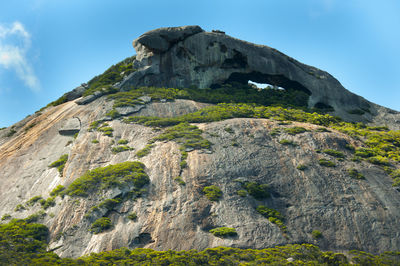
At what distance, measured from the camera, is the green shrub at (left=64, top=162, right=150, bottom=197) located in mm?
40594

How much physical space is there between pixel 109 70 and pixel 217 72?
1986 centimetres

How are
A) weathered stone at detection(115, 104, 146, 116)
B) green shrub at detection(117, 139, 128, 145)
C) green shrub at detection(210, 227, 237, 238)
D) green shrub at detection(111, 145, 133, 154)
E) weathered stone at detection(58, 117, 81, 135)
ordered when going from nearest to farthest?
1. green shrub at detection(210, 227, 237, 238)
2. green shrub at detection(111, 145, 133, 154)
3. green shrub at detection(117, 139, 128, 145)
4. weathered stone at detection(58, 117, 81, 135)
5. weathered stone at detection(115, 104, 146, 116)

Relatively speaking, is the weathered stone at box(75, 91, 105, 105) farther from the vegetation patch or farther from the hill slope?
the vegetation patch

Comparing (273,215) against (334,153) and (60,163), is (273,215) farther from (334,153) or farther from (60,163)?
(60,163)

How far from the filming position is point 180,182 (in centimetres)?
4072

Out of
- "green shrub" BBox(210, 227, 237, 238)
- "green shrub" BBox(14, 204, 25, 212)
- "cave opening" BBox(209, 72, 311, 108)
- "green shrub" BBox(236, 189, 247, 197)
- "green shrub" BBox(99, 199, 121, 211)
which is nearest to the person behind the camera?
"green shrub" BBox(210, 227, 237, 238)

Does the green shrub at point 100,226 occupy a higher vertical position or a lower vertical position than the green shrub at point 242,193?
lower

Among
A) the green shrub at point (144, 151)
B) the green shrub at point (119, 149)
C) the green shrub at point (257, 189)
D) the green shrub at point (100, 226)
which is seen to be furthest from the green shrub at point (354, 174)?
the green shrub at point (100, 226)

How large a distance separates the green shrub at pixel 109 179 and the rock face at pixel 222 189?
96cm

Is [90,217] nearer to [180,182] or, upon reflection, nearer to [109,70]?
[180,182]

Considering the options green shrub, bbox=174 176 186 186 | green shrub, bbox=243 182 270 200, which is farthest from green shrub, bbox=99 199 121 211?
green shrub, bbox=243 182 270 200

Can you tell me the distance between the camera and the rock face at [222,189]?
35500 millimetres

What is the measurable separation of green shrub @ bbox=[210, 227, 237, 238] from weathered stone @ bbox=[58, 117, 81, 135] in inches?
1038

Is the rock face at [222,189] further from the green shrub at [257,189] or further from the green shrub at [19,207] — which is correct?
the green shrub at [257,189]
